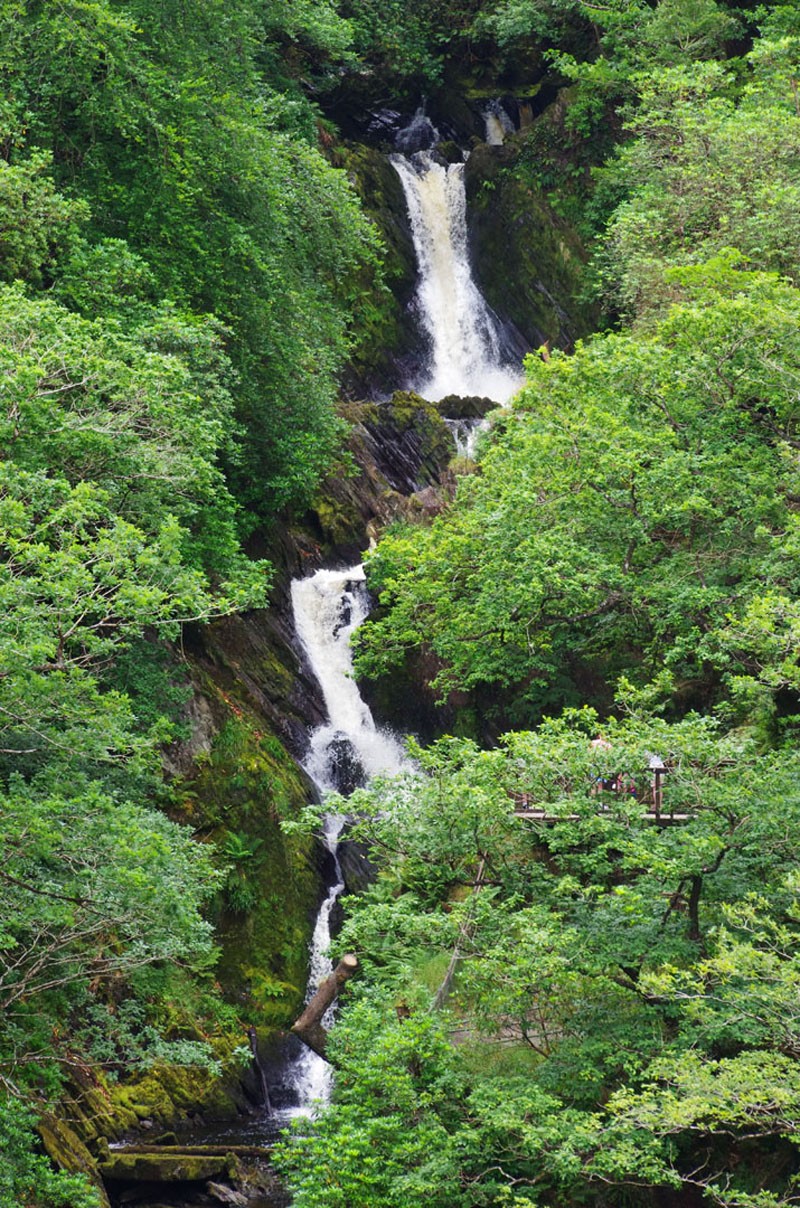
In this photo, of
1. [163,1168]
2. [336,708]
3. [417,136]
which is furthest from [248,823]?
[417,136]

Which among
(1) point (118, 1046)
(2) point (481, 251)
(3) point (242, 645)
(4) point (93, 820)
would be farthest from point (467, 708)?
(2) point (481, 251)

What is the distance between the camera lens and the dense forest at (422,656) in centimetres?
1073

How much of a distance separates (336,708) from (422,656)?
1.98 meters

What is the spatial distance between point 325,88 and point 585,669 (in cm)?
2435

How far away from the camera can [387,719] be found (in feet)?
77.7

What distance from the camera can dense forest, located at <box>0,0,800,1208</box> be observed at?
1073 cm

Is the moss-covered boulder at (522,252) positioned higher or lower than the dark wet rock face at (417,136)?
lower

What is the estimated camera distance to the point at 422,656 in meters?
Result: 23.3

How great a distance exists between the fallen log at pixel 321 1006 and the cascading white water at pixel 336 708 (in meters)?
Result: 6.19

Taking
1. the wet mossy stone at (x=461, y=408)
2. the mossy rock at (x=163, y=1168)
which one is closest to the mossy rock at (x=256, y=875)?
the mossy rock at (x=163, y=1168)

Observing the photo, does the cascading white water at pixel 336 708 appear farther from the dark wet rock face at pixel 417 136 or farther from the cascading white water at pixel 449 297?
the dark wet rock face at pixel 417 136

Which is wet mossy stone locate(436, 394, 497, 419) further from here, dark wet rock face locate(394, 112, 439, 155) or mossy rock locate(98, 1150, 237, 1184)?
mossy rock locate(98, 1150, 237, 1184)

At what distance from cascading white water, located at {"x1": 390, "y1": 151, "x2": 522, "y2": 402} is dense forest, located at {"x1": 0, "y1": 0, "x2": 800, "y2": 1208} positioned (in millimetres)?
6602

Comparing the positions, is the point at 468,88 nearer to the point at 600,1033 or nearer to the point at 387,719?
the point at 387,719
